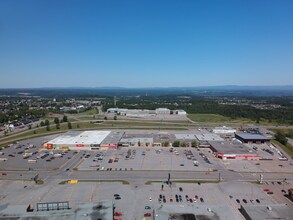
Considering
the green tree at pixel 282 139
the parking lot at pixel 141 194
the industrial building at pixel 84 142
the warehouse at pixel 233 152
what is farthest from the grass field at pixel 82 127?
the parking lot at pixel 141 194

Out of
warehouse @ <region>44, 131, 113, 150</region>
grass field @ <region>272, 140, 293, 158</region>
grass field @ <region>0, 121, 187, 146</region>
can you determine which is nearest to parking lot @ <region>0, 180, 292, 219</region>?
warehouse @ <region>44, 131, 113, 150</region>

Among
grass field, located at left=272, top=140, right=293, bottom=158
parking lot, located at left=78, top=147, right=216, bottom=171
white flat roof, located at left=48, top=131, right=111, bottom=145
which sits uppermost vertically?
white flat roof, located at left=48, top=131, right=111, bottom=145

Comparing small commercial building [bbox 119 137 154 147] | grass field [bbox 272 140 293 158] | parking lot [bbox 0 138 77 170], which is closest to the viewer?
parking lot [bbox 0 138 77 170]

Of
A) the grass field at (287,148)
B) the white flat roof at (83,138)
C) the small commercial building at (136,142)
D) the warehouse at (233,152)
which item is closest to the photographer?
the warehouse at (233,152)

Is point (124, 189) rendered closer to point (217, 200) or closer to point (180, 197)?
point (180, 197)

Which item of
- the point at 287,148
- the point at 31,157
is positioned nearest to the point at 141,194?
the point at 31,157

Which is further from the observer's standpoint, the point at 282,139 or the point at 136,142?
the point at 282,139

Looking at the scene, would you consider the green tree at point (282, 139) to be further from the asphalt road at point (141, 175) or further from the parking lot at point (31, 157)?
the parking lot at point (31, 157)

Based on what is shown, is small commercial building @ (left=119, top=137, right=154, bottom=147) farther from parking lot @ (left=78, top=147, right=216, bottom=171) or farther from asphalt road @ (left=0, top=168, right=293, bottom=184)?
asphalt road @ (left=0, top=168, right=293, bottom=184)

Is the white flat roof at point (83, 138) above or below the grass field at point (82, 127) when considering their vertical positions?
above

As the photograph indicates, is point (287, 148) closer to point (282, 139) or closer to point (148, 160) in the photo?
point (282, 139)

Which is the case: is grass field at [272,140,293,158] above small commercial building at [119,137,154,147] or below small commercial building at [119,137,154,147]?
below
